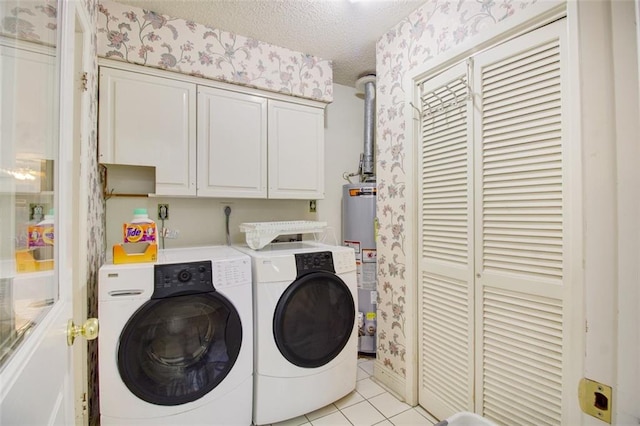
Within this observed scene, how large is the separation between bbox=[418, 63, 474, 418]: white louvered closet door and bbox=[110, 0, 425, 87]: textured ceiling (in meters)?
0.59

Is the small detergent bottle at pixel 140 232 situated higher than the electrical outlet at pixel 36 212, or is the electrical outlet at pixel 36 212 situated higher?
the electrical outlet at pixel 36 212

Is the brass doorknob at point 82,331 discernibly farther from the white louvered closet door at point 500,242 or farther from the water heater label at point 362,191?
the water heater label at point 362,191

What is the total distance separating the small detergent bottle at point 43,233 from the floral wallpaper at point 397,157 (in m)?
1.69

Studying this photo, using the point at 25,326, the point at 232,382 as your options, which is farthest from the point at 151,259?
the point at 25,326

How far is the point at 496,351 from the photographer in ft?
A: 4.47

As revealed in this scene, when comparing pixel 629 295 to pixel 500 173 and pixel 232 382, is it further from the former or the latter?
pixel 232 382

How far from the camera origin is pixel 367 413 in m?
1.75

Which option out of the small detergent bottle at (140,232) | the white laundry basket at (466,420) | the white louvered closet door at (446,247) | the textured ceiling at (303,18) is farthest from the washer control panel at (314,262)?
the textured ceiling at (303,18)

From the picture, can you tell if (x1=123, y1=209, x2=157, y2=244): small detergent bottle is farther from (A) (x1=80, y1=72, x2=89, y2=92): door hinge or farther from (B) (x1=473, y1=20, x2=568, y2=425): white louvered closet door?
(B) (x1=473, y1=20, x2=568, y2=425): white louvered closet door

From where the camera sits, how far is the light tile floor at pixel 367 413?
1675 millimetres

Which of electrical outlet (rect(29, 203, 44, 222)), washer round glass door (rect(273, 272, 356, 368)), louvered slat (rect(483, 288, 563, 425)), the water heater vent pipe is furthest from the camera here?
the water heater vent pipe

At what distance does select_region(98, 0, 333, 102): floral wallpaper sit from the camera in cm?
176

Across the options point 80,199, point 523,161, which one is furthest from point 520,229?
point 80,199

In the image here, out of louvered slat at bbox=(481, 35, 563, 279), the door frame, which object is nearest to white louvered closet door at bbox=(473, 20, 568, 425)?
louvered slat at bbox=(481, 35, 563, 279)
